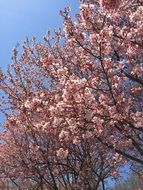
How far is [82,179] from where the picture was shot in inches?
433

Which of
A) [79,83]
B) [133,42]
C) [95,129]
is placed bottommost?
[95,129]

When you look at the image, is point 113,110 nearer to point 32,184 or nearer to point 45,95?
point 45,95

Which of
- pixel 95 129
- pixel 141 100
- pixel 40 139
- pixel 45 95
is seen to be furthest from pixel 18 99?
pixel 141 100

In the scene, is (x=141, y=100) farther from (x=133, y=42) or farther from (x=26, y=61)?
(x=133, y=42)

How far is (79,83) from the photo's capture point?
868 centimetres

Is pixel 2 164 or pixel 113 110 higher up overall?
pixel 2 164

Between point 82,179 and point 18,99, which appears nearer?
point 82,179

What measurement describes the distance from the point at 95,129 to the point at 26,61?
6316 millimetres

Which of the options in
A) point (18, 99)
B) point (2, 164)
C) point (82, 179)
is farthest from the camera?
point (2, 164)

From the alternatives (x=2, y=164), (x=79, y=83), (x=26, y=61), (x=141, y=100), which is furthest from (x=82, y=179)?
(x=2, y=164)

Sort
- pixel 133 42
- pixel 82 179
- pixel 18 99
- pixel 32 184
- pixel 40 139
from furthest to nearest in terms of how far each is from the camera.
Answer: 1. pixel 32 184
2. pixel 40 139
3. pixel 18 99
4. pixel 82 179
5. pixel 133 42

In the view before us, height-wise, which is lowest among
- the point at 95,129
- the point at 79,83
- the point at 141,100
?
the point at 95,129

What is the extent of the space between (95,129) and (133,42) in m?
2.13

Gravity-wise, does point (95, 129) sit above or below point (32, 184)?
below
